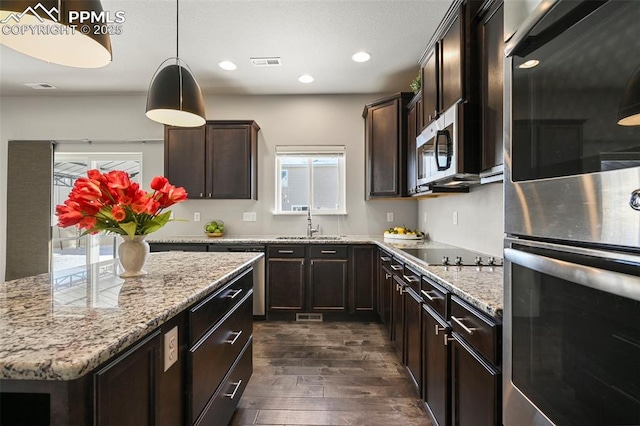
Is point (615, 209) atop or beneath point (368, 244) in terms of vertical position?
atop

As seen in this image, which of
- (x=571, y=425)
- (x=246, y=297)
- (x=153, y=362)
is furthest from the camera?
(x=246, y=297)

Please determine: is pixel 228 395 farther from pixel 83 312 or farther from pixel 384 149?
pixel 384 149

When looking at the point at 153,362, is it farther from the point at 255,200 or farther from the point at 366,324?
the point at 255,200

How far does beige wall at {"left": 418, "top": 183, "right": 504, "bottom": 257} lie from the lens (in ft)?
6.99

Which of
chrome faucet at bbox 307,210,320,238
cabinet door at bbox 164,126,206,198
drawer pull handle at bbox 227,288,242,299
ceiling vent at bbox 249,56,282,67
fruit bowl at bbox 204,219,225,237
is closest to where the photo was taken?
drawer pull handle at bbox 227,288,242,299

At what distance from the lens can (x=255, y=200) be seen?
420cm

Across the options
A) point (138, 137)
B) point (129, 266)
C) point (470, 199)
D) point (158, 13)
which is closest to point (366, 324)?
point (470, 199)

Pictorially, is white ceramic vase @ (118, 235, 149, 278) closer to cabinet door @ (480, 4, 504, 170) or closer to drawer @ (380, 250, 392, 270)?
cabinet door @ (480, 4, 504, 170)

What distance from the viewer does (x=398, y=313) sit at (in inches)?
98.4

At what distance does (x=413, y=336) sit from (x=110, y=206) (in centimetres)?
186

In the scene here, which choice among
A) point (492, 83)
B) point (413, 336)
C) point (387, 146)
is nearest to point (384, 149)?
point (387, 146)

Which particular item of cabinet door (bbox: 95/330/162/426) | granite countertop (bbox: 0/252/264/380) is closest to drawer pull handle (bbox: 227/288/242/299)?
granite countertop (bbox: 0/252/264/380)

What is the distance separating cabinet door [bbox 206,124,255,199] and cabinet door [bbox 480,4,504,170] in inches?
111

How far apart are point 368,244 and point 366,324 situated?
905mm
